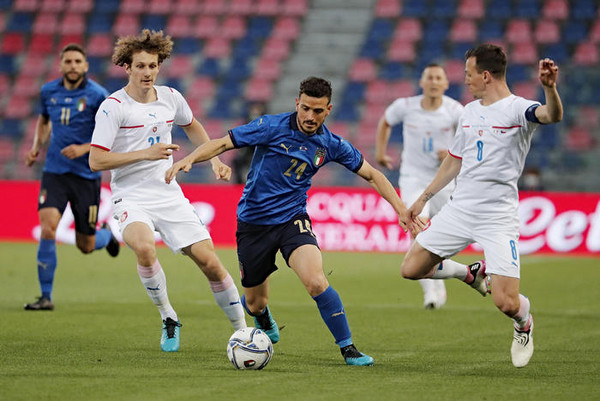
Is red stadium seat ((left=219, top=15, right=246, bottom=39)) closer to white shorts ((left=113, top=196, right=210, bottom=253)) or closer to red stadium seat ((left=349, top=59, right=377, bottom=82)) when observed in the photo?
red stadium seat ((left=349, top=59, right=377, bottom=82))

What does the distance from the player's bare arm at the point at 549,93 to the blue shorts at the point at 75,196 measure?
5.11 m

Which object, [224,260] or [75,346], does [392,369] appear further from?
[224,260]

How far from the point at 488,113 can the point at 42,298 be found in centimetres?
504

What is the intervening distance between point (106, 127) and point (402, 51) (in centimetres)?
1726

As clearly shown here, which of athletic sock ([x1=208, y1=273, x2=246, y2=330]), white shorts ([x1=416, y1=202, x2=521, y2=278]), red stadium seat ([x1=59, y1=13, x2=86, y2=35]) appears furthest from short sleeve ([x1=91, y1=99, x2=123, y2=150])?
red stadium seat ([x1=59, y1=13, x2=86, y2=35])

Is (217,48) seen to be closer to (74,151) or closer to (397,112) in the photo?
(397,112)

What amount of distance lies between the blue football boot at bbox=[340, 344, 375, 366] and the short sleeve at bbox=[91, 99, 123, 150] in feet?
7.26

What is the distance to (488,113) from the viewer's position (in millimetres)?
Answer: 6906

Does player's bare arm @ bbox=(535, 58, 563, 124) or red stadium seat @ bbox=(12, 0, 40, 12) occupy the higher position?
red stadium seat @ bbox=(12, 0, 40, 12)

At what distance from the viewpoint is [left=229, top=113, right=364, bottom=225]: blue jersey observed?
6.89 meters

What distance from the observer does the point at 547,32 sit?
2323 centimetres

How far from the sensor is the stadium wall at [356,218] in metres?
16.2

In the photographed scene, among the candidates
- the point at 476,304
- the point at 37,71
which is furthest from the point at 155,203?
the point at 37,71

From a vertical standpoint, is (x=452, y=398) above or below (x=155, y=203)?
below
